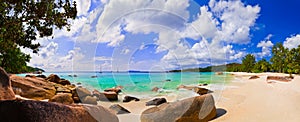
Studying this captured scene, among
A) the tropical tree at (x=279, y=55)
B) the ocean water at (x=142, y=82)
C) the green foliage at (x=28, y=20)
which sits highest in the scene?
the tropical tree at (x=279, y=55)

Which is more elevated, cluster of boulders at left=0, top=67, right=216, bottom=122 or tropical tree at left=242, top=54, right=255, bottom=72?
tropical tree at left=242, top=54, right=255, bottom=72

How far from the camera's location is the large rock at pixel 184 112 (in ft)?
21.4

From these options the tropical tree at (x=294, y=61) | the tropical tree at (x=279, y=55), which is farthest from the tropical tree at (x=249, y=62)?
the tropical tree at (x=294, y=61)

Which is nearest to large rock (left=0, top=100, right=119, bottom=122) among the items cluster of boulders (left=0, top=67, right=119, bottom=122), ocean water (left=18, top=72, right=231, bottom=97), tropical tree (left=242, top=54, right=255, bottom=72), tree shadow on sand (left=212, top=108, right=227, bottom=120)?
cluster of boulders (left=0, top=67, right=119, bottom=122)

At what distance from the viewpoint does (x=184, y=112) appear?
6.54 meters

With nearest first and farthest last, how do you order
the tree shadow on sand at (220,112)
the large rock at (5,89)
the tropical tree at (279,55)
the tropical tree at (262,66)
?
1. the large rock at (5,89)
2. the tree shadow on sand at (220,112)
3. the tropical tree at (279,55)
4. the tropical tree at (262,66)

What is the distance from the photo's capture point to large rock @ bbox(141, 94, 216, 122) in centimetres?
652

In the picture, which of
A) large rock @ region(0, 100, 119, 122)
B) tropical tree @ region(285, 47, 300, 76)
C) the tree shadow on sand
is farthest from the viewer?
tropical tree @ region(285, 47, 300, 76)

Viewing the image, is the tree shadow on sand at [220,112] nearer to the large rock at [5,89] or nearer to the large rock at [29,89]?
the large rock at [5,89]

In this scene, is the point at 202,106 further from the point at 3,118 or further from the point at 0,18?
the point at 0,18

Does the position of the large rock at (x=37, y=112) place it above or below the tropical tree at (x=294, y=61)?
below

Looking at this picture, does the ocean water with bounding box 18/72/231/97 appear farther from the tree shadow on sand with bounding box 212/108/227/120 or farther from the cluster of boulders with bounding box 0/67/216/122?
the tree shadow on sand with bounding box 212/108/227/120

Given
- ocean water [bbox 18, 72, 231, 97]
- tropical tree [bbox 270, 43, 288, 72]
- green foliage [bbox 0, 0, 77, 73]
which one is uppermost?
tropical tree [bbox 270, 43, 288, 72]

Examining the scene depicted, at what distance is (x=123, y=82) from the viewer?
90.1 ft
